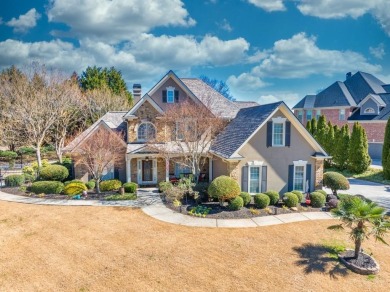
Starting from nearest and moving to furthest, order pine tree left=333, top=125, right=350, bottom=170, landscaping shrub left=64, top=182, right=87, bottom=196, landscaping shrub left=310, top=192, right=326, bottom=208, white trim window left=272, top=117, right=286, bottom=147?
landscaping shrub left=310, top=192, right=326, bottom=208
white trim window left=272, top=117, right=286, bottom=147
landscaping shrub left=64, top=182, right=87, bottom=196
pine tree left=333, top=125, right=350, bottom=170

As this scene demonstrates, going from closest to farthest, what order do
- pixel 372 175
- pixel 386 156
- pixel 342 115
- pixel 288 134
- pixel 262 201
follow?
pixel 262 201 → pixel 288 134 → pixel 386 156 → pixel 372 175 → pixel 342 115

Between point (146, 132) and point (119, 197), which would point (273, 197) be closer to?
point (119, 197)

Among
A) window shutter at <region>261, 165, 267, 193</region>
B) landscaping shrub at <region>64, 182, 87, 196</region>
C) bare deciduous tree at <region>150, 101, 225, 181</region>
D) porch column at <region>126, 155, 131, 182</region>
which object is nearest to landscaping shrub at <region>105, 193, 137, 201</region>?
landscaping shrub at <region>64, 182, 87, 196</region>

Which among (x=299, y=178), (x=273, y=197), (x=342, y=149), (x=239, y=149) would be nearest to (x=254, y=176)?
(x=273, y=197)

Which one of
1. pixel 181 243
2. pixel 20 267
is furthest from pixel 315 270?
pixel 20 267

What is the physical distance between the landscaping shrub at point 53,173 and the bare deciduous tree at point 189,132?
822 centimetres

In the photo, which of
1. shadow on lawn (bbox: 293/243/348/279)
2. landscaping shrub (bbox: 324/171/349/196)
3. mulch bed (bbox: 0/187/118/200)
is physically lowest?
shadow on lawn (bbox: 293/243/348/279)

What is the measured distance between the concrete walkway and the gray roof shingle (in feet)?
16.2

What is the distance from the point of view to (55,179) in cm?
2386

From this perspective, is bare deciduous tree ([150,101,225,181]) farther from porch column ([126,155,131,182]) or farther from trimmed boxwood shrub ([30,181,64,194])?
trimmed boxwood shrub ([30,181,64,194])

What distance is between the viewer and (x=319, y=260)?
11.9 metres

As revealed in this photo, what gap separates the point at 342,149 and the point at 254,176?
18.2 meters

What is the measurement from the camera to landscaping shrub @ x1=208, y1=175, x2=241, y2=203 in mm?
17875

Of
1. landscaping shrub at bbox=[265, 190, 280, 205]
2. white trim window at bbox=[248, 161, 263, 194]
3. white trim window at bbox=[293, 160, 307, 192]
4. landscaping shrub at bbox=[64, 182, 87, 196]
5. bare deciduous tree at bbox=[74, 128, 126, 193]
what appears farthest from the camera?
landscaping shrub at bbox=[64, 182, 87, 196]
